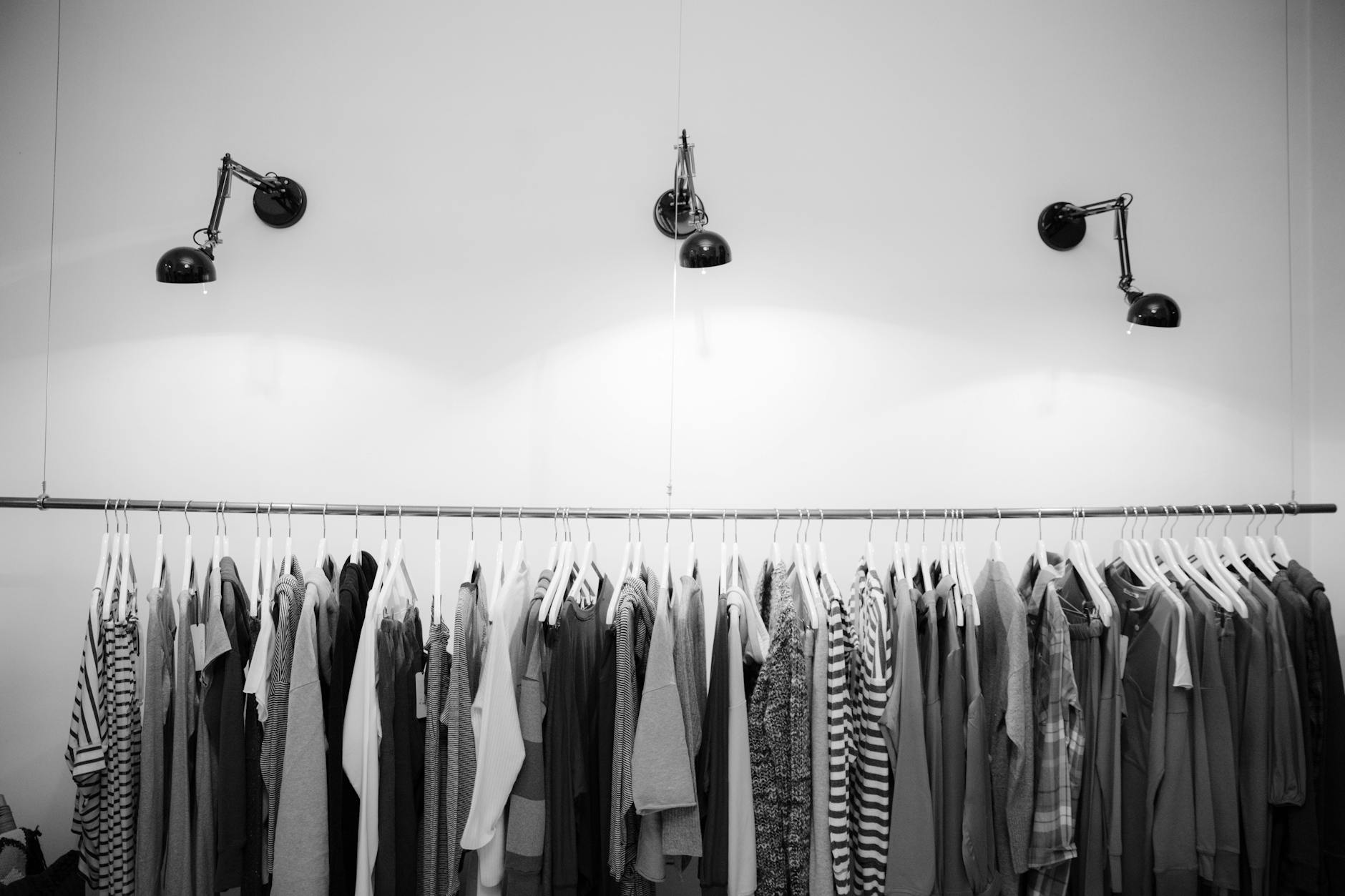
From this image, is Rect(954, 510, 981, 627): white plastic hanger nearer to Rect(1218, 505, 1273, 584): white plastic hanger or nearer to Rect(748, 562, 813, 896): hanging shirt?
Rect(748, 562, 813, 896): hanging shirt

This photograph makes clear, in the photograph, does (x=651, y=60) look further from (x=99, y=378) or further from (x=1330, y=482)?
(x=1330, y=482)

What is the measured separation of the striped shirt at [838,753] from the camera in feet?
6.48

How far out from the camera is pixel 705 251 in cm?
240

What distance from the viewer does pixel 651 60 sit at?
9.66 feet

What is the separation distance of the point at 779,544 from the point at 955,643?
0.90m

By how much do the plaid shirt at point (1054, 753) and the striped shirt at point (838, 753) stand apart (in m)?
0.52

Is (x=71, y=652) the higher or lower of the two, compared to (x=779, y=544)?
lower

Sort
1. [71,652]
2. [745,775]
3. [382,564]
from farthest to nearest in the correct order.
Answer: [71,652] → [382,564] → [745,775]

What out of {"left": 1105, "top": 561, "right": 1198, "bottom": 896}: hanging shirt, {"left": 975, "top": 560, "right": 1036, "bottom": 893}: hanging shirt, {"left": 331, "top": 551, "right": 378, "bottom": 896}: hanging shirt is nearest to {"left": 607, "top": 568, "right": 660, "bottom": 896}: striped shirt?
{"left": 331, "top": 551, "right": 378, "bottom": 896}: hanging shirt

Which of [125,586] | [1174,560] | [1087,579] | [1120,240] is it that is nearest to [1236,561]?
[1174,560]

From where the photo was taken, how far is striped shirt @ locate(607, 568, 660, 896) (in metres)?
1.97

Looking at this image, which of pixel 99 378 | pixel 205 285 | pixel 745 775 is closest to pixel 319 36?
pixel 205 285

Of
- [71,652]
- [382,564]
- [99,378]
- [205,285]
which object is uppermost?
[205,285]

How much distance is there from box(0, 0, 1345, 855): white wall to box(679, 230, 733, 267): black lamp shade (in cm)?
50
